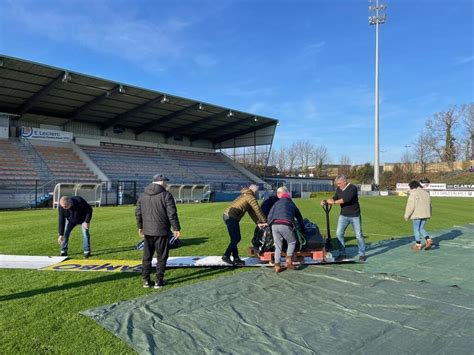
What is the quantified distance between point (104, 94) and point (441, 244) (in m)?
28.4

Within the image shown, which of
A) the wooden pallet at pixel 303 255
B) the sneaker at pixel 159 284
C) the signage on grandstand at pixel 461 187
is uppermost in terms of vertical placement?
the signage on grandstand at pixel 461 187

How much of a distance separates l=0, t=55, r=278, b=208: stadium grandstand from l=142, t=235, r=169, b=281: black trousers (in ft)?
73.0

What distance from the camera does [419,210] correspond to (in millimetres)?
8844

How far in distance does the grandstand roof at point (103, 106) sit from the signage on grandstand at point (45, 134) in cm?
151

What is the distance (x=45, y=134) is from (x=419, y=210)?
34.1 m

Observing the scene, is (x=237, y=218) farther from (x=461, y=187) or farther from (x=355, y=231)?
(x=461, y=187)

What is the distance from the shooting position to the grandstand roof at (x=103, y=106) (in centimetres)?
2642

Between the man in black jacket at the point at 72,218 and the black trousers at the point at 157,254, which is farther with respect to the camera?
the man in black jacket at the point at 72,218

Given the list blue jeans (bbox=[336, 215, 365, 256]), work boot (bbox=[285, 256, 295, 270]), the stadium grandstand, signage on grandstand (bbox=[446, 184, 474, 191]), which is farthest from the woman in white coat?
signage on grandstand (bbox=[446, 184, 474, 191])

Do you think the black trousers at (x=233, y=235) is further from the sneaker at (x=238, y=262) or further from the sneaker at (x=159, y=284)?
the sneaker at (x=159, y=284)

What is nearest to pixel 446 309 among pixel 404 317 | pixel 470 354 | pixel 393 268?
pixel 404 317

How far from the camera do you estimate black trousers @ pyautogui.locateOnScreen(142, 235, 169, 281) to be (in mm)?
5664

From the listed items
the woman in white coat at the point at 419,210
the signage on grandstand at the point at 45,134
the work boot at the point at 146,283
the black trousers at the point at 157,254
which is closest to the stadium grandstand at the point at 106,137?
the signage on grandstand at the point at 45,134

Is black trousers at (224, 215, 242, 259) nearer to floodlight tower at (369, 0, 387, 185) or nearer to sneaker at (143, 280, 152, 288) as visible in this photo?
sneaker at (143, 280, 152, 288)
